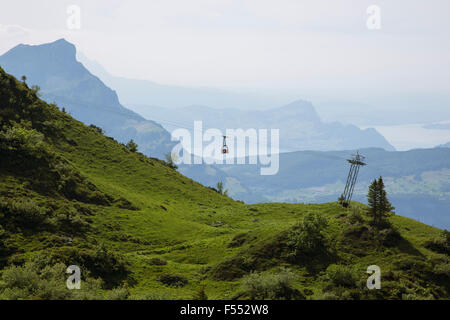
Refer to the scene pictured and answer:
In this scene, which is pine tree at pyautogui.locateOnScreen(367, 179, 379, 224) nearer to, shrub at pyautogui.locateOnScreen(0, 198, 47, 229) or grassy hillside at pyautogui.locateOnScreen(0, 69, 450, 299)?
grassy hillside at pyautogui.locateOnScreen(0, 69, 450, 299)

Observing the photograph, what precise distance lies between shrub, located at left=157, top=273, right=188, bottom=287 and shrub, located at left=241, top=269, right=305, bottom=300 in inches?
436

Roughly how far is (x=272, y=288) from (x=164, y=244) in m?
37.3

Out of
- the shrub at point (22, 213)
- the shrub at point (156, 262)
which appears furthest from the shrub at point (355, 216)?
the shrub at point (22, 213)

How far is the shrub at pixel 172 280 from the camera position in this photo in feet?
150

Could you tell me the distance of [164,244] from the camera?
69562mm

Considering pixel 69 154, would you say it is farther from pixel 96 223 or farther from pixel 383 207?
pixel 383 207

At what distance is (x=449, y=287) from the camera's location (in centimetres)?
4022
